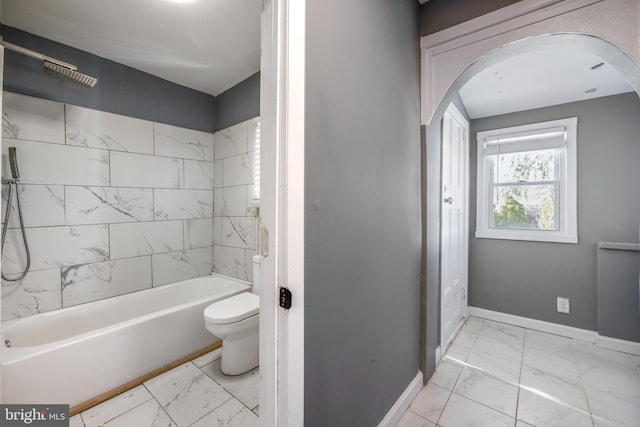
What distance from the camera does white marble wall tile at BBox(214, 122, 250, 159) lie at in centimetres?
264

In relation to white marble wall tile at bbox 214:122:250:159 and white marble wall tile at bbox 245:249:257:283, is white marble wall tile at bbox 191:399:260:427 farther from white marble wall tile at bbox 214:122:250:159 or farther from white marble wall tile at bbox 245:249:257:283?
white marble wall tile at bbox 214:122:250:159

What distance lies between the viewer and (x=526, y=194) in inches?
106

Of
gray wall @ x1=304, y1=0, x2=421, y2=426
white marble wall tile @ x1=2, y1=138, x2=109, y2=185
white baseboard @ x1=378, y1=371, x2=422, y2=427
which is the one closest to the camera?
gray wall @ x1=304, y1=0, x2=421, y2=426

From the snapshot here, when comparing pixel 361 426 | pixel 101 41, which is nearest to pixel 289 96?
pixel 361 426

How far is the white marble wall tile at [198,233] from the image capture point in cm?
276

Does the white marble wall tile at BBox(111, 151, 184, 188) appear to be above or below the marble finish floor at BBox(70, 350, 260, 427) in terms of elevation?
above

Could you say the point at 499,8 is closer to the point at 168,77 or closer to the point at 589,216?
the point at 589,216

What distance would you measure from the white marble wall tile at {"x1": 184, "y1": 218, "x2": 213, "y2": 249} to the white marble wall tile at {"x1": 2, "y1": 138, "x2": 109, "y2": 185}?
828 millimetres

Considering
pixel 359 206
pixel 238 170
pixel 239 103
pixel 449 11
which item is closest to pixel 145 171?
pixel 238 170

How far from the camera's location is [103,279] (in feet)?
7.24

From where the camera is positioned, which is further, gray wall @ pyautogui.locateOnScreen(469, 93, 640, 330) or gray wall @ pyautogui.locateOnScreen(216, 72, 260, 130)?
gray wall @ pyautogui.locateOnScreen(216, 72, 260, 130)

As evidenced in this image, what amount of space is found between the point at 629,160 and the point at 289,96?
10.1 ft

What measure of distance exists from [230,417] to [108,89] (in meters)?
2.74

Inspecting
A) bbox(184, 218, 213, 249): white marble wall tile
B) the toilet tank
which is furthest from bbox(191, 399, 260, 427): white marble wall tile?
bbox(184, 218, 213, 249): white marble wall tile
